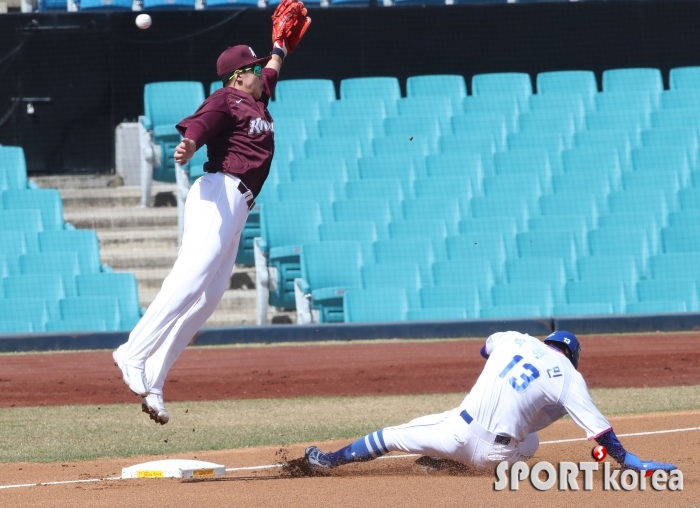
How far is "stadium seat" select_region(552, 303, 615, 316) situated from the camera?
1205 centimetres

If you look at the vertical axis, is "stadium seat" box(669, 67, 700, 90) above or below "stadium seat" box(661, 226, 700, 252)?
above

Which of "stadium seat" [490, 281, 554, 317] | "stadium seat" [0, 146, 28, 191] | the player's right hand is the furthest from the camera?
"stadium seat" [0, 146, 28, 191]

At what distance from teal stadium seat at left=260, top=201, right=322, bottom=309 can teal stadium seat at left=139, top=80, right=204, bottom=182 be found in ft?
7.01

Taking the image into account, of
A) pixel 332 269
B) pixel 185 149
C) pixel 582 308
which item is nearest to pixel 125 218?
pixel 332 269

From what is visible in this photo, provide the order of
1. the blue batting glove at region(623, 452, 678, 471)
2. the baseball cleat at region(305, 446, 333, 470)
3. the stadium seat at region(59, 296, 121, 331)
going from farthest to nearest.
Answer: the stadium seat at region(59, 296, 121, 331) < the baseball cleat at region(305, 446, 333, 470) < the blue batting glove at region(623, 452, 678, 471)

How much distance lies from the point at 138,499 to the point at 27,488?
2.58ft

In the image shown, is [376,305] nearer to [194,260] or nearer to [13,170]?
[13,170]

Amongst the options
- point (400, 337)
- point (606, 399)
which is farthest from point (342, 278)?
point (606, 399)

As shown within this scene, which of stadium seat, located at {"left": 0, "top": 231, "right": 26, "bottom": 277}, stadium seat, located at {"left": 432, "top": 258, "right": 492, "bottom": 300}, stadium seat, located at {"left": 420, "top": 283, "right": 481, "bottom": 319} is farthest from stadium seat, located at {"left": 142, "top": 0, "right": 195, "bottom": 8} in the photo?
stadium seat, located at {"left": 420, "top": 283, "right": 481, "bottom": 319}

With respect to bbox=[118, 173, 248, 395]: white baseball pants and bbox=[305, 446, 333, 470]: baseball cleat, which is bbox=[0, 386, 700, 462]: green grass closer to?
bbox=[305, 446, 333, 470]: baseball cleat

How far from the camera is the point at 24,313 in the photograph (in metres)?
11.8

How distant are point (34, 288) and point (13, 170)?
2.32m

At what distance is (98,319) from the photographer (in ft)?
38.7

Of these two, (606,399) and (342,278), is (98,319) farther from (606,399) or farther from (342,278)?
(606,399)
